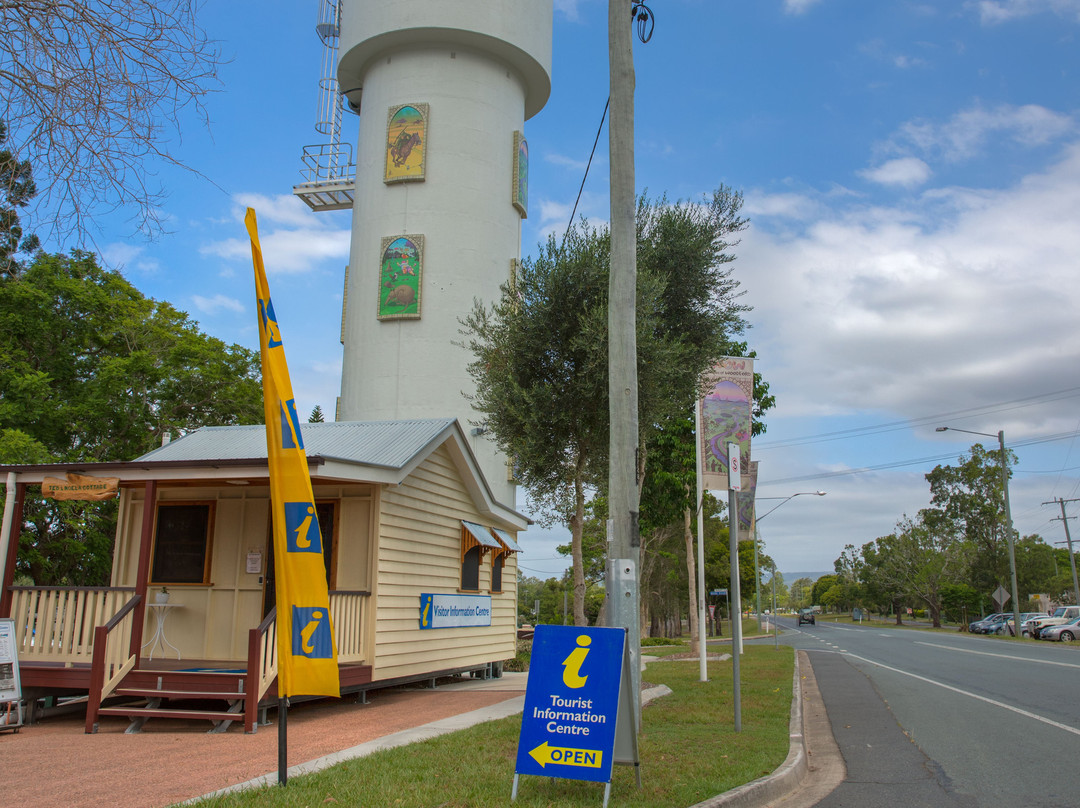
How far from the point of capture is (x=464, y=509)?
16.2 metres

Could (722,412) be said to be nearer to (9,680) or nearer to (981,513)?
(9,680)

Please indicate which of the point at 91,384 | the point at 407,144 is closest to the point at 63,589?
the point at 91,384

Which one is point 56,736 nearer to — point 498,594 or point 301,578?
point 301,578

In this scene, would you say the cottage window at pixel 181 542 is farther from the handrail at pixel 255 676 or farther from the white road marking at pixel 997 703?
the white road marking at pixel 997 703

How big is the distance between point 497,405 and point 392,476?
2512 millimetres

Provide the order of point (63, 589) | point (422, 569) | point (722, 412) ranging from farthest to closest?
point (722, 412)
point (422, 569)
point (63, 589)

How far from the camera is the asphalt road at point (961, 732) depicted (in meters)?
7.12

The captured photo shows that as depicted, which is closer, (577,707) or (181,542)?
(577,707)

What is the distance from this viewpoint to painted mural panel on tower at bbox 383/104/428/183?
31.1 m

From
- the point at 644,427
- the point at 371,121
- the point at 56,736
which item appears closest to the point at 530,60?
the point at 371,121

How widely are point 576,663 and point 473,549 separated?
391 inches

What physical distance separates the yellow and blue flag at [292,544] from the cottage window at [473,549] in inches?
390

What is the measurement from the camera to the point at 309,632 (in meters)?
5.84

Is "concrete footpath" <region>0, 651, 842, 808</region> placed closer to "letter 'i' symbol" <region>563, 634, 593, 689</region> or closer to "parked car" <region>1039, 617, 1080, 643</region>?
"letter 'i' symbol" <region>563, 634, 593, 689</region>
